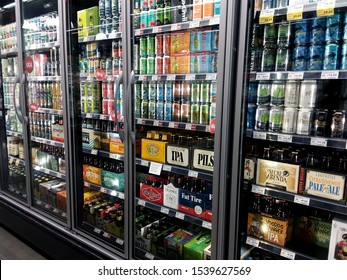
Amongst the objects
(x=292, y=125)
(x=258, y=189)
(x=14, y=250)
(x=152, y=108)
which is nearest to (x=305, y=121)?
(x=292, y=125)

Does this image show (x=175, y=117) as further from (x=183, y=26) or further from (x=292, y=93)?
(x=292, y=93)

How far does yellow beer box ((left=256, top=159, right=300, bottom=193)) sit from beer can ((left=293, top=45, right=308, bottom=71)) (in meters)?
0.52

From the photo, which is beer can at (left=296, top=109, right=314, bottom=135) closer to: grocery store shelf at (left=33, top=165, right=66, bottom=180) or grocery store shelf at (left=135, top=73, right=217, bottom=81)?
grocery store shelf at (left=135, top=73, right=217, bottom=81)

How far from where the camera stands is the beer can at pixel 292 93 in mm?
1608

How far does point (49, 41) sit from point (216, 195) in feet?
7.33

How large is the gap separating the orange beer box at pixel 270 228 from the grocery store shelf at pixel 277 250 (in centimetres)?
4

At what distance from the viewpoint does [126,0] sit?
1958 mm

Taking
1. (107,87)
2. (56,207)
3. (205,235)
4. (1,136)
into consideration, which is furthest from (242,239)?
(1,136)

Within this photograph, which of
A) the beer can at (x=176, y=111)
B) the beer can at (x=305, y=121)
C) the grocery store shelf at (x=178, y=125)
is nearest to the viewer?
the beer can at (x=305, y=121)

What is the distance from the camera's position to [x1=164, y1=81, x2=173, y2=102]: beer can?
2116mm

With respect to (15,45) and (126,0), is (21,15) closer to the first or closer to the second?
(15,45)

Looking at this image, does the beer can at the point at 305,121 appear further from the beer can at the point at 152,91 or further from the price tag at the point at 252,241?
the beer can at the point at 152,91

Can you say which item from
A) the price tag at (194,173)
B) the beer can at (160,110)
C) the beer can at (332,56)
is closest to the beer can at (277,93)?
the beer can at (332,56)

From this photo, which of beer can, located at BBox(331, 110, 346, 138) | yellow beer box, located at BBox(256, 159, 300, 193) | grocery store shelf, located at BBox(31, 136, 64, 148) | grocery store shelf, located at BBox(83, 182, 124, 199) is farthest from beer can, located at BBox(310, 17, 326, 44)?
grocery store shelf, located at BBox(31, 136, 64, 148)
